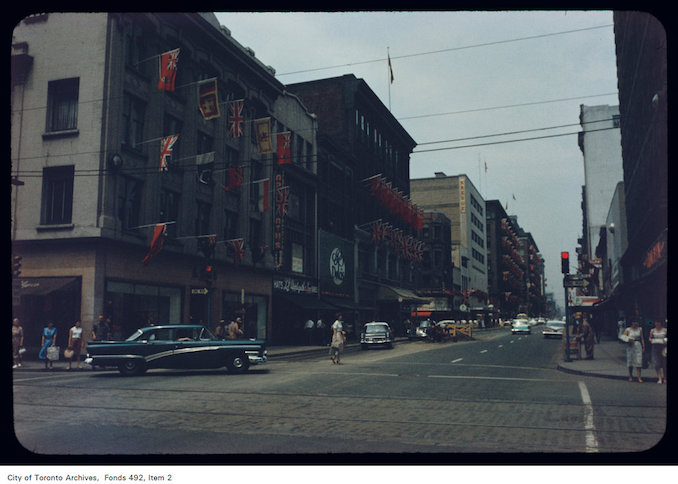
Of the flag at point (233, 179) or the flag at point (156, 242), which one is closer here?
the flag at point (156, 242)

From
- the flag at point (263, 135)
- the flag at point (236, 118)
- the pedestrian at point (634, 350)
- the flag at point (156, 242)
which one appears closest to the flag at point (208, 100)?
the flag at point (236, 118)

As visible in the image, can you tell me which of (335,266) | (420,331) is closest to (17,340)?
(335,266)

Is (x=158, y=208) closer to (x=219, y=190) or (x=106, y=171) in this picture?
(x=106, y=171)

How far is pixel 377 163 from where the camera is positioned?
65.1 meters

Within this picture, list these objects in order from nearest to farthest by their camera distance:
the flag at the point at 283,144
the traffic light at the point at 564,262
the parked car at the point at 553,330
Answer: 1. the traffic light at the point at 564,262
2. the flag at the point at 283,144
3. the parked car at the point at 553,330

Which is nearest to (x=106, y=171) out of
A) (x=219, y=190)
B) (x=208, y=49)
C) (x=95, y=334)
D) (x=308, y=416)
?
(x=95, y=334)

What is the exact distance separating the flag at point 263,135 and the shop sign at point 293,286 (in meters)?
9.50

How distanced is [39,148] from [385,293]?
40914 mm

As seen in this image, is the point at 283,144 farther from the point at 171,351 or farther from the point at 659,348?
the point at 659,348

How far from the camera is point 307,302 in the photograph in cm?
4309

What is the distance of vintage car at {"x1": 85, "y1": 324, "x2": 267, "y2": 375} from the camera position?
19.0m

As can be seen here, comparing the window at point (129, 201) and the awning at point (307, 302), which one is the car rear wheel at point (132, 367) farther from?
the awning at point (307, 302)

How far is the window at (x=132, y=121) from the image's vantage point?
90.5 feet

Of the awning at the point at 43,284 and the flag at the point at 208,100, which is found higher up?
the flag at the point at 208,100
